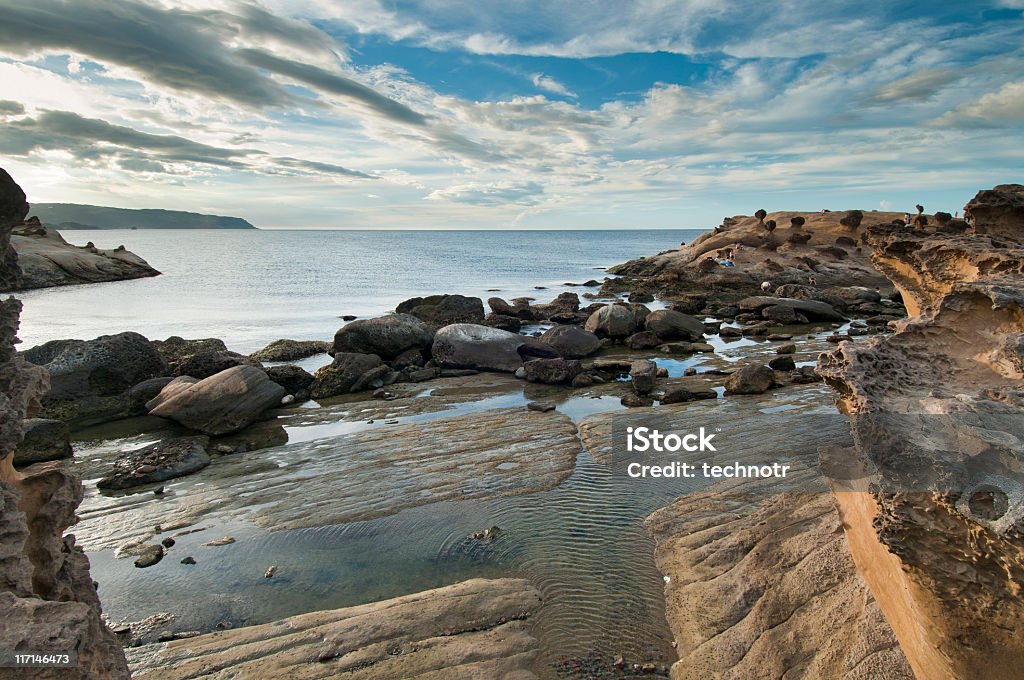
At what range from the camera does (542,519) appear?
26.8 ft

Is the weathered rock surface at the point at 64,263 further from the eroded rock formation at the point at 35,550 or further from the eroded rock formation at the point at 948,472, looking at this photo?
the eroded rock formation at the point at 948,472

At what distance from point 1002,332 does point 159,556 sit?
9.42 m

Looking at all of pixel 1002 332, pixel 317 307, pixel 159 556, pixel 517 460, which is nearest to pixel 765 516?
pixel 1002 332

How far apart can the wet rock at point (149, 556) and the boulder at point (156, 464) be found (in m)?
2.58

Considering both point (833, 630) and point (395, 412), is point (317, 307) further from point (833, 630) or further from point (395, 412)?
point (833, 630)

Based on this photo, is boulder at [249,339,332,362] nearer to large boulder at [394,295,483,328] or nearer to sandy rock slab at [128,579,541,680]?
large boulder at [394,295,483,328]

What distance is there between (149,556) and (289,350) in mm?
13768

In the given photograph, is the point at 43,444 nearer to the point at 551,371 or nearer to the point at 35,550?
the point at 35,550

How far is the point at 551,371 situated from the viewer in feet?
51.8

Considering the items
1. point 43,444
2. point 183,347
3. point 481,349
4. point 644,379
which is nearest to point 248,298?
point 183,347

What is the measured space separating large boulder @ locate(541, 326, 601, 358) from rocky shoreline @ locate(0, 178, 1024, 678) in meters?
0.08

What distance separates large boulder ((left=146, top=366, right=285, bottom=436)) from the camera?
12641 mm

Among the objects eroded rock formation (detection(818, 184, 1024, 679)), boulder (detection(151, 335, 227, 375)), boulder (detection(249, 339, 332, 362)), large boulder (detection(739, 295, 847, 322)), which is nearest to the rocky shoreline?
eroded rock formation (detection(818, 184, 1024, 679))

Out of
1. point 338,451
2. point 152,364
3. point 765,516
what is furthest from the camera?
point 152,364
